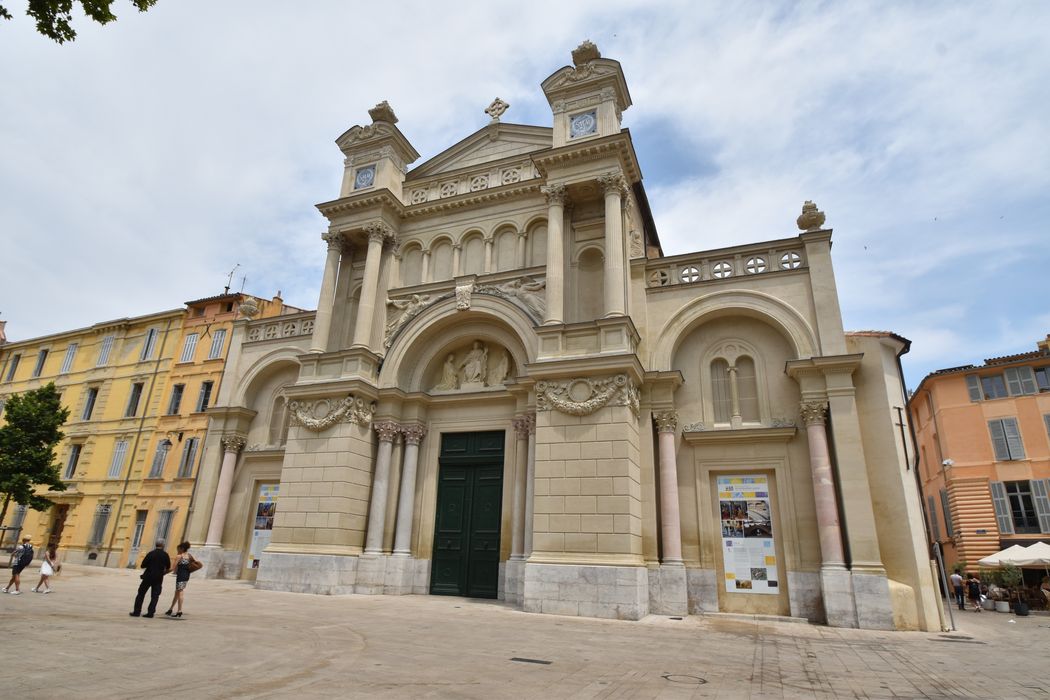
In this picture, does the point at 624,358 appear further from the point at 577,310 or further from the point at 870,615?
the point at 870,615

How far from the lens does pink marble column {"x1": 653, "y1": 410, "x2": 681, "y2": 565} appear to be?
50.2 ft

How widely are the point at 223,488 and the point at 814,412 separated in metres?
20.1

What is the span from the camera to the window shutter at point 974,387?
101 ft

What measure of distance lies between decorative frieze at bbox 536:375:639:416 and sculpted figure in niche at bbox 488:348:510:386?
3.12m

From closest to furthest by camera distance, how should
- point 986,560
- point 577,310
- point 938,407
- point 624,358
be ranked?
point 624,358, point 577,310, point 986,560, point 938,407

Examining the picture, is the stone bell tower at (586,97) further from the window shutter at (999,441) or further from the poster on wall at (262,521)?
the window shutter at (999,441)

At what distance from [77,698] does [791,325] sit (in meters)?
16.1

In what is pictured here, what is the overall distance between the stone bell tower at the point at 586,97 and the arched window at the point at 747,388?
8.10 m

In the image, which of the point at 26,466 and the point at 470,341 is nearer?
the point at 470,341

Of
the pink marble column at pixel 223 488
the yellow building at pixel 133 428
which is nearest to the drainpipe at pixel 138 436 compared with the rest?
the yellow building at pixel 133 428

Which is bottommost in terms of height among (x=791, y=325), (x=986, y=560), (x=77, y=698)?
(x=77, y=698)

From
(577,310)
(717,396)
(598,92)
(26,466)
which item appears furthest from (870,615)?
(26,466)

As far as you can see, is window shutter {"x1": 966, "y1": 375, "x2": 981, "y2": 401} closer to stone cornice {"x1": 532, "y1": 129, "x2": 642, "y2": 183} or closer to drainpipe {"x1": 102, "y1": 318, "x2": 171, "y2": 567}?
stone cornice {"x1": 532, "y1": 129, "x2": 642, "y2": 183}

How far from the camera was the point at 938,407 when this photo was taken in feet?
105
